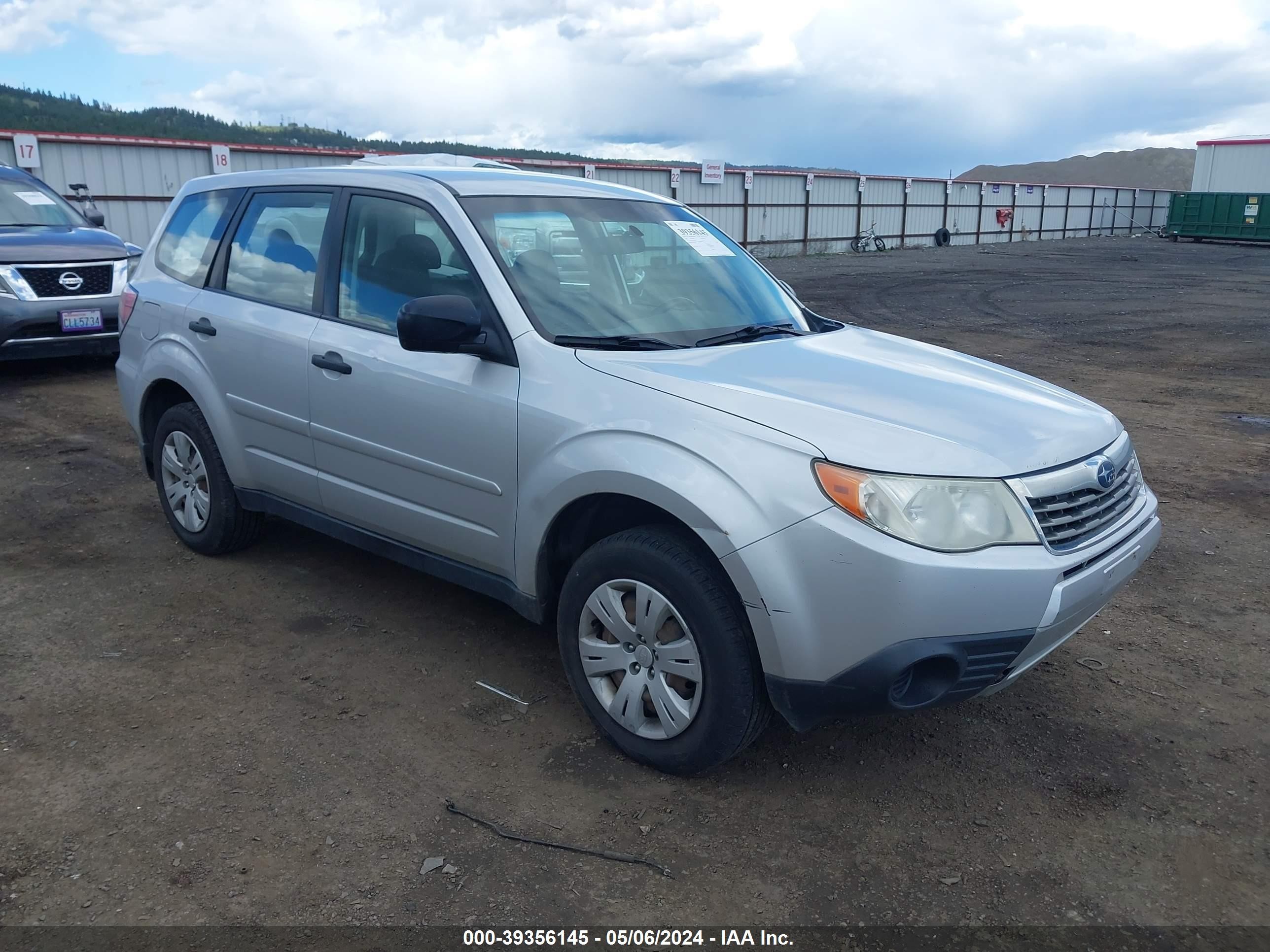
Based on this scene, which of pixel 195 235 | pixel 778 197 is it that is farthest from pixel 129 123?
pixel 195 235

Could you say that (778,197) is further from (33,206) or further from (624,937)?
(624,937)

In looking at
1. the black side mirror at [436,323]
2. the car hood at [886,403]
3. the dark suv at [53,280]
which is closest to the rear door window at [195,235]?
the black side mirror at [436,323]

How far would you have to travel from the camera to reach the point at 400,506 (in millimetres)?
3994

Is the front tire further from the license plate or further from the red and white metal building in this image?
the red and white metal building

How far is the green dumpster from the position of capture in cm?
4325

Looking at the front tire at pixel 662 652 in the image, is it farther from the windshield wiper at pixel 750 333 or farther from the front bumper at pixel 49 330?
the front bumper at pixel 49 330

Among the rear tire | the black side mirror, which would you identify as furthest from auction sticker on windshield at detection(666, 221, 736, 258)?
the rear tire

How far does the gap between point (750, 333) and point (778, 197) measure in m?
32.5

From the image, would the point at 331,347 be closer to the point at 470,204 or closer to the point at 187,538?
the point at 470,204

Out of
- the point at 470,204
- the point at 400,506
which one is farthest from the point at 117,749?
the point at 470,204

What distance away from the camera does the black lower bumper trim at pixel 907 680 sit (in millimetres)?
2812

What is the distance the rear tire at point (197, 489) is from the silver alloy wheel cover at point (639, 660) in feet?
7.74

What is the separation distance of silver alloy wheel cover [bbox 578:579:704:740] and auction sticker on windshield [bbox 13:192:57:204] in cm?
987

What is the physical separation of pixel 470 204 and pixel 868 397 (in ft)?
5.51
